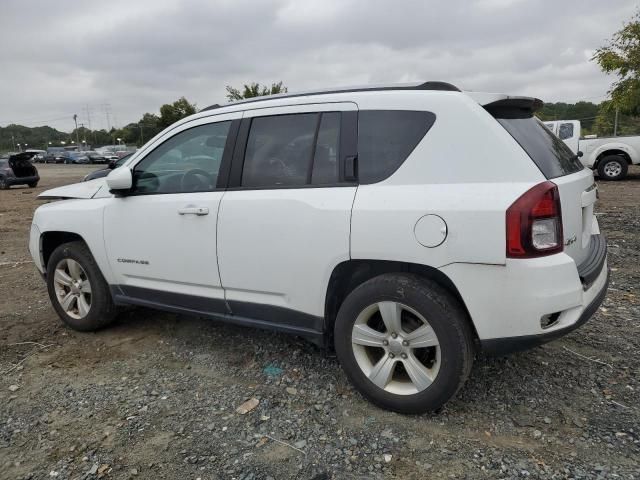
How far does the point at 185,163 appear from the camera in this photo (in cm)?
370

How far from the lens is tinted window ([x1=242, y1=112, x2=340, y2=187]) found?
9.93 ft

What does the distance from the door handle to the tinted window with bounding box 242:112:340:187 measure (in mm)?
318

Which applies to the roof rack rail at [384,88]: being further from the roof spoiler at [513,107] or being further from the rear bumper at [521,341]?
the rear bumper at [521,341]

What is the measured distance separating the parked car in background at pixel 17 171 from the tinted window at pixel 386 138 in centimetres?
2077

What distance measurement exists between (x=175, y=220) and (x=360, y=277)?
1.37 m

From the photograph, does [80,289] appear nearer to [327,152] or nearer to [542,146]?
[327,152]

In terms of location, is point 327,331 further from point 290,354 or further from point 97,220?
point 97,220

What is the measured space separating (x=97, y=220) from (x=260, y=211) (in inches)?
63.1

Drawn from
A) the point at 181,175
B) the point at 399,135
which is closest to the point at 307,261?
the point at 399,135

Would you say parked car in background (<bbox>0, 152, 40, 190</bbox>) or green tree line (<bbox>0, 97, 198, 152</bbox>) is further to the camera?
green tree line (<bbox>0, 97, 198, 152</bbox>)

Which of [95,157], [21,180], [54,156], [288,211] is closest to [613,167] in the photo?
[288,211]

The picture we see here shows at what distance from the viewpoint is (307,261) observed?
296 centimetres

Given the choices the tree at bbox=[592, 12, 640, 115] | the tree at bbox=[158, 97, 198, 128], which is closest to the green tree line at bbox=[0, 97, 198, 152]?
the tree at bbox=[158, 97, 198, 128]

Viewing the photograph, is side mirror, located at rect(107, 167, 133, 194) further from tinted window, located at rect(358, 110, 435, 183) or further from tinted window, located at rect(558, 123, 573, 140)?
tinted window, located at rect(558, 123, 573, 140)
